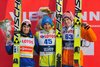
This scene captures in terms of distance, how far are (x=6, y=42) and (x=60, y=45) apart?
407mm

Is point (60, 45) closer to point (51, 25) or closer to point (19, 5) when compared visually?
point (51, 25)

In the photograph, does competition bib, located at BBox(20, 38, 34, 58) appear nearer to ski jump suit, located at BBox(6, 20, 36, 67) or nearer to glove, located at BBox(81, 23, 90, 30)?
ski jump suit, located at BBox(6, 20, 36, 67)

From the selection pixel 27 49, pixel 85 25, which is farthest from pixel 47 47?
pixel 85 25

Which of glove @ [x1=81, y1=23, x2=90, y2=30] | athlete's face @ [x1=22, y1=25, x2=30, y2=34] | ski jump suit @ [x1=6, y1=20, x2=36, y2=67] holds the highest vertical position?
glove @ [x1=81, y1=23, x2=90, y2=30]

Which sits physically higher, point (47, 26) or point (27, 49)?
point (47, 26)

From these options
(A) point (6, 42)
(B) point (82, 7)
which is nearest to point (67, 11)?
(B) point (82, 7)

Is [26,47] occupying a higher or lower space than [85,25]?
lower

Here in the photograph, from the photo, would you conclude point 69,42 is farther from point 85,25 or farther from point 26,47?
point 26,47

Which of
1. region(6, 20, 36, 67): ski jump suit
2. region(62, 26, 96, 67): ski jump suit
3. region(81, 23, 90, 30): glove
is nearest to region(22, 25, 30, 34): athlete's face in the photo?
region(6, 20, 36, 67): ski jump suit

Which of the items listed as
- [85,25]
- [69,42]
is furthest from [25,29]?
[85,25]

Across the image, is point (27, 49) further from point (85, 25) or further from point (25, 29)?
point (85, 25)

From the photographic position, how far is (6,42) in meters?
2.51

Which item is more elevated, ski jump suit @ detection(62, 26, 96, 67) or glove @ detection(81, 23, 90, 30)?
glove @ detection(81, 23, 90, 30)

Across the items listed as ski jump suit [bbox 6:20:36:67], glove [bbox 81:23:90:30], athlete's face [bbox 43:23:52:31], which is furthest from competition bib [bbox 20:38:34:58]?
glove [bbox 81:23:90:30]
